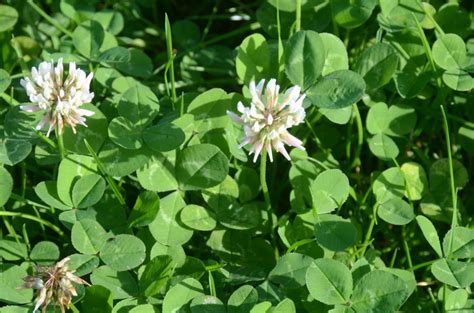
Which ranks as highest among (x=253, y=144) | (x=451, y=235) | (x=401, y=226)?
(x=253, y=144)

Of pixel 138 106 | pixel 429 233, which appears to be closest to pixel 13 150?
pixel 138 106

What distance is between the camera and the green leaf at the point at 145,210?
5.68ft

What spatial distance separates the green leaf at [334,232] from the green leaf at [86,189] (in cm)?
49

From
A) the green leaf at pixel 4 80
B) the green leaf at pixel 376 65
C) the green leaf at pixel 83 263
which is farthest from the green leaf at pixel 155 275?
the green leaf at pixel 376 65

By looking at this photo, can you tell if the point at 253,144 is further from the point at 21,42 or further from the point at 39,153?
the point at 21,42

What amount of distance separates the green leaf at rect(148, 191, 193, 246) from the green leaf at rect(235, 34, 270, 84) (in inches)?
13.3

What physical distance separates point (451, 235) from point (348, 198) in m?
0.30

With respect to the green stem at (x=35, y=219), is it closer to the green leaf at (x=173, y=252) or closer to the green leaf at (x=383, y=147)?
the green leaf at (x=173, y=252)

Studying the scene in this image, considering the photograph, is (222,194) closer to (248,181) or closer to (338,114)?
(248,181)

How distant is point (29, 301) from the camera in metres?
1.67

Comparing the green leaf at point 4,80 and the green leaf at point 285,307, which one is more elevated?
the green leaf at point 4,80

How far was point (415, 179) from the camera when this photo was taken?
1.91 m

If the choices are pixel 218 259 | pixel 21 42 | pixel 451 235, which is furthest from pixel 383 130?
pixel 21 42

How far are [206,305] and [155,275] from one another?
0.14 meters
